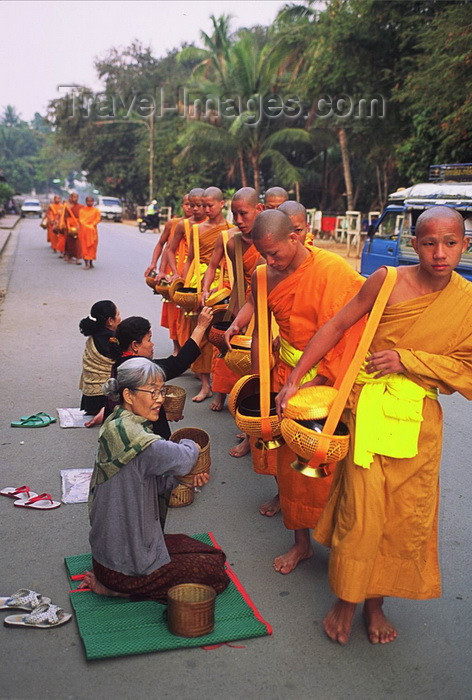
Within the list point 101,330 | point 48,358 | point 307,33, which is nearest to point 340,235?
point 307,33

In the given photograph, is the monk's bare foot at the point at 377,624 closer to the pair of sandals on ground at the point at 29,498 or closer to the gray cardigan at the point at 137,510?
the gray cardigan at the point at 137,510

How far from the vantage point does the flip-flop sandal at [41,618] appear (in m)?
3.13

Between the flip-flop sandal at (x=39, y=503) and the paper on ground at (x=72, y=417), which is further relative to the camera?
the paper on ground at (x=72, y=417)

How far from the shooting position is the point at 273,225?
3520mm

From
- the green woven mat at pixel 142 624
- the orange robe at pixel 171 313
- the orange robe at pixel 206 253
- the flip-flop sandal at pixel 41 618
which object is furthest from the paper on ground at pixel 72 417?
the flip-flop sandal at pixel 41 618

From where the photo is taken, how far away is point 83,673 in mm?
2865

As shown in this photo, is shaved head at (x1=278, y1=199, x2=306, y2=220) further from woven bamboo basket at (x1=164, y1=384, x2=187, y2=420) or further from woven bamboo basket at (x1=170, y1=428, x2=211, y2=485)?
woven bamboo basket at (x1=164, y1=384, x2=187, y2=420)

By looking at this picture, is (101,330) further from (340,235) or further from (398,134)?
(340,235)

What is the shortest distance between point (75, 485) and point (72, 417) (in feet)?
4.82

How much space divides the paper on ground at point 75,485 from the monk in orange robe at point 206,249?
200 centimetres

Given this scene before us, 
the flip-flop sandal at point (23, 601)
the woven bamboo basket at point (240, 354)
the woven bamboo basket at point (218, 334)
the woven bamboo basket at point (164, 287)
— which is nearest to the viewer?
the flip-flop sandal at point (23, 601)

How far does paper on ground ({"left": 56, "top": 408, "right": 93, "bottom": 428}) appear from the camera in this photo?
5.91 metres

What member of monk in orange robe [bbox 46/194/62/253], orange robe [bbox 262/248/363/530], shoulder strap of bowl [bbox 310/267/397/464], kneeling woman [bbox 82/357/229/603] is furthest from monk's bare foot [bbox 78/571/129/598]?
monk in orange robe [bbox 46/194/62/253]

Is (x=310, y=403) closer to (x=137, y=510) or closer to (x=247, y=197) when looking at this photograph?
(x=137, y=510)
